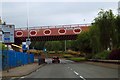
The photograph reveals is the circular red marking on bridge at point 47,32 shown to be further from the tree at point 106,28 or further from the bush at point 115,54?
the bush at point 115,54

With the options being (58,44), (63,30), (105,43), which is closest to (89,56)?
(63,30)

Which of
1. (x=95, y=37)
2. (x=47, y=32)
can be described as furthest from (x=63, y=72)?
(x=47, y=32)

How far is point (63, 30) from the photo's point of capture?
3162 inches

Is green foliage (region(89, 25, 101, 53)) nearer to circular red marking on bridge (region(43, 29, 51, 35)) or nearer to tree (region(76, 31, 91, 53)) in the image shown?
tree (region(76, 31, 91, 53))

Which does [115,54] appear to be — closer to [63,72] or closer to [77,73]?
[63,72]

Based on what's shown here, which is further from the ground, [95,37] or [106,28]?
[106,28]

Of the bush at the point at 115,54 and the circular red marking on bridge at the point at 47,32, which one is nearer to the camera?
the bush at the point at 115,54

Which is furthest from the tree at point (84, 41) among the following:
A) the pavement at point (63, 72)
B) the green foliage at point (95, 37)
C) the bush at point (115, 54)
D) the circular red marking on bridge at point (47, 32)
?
the pavement at point (63, 72)

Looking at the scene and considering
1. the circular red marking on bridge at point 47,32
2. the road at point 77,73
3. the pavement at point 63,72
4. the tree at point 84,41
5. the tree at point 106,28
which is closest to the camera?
the road at point 77,73

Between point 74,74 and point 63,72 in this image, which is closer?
point 74,74

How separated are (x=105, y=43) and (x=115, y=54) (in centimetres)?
255

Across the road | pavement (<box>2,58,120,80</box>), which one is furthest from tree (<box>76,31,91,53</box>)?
the road

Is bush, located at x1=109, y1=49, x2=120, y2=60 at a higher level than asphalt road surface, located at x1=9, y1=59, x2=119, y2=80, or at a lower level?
higher

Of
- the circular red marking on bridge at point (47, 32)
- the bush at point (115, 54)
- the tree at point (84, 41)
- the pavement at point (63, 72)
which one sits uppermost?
the circular red marking on bridge at point (47, 32)
